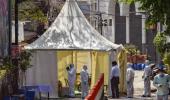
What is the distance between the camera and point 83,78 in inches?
1142

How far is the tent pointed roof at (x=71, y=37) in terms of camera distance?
29.1m

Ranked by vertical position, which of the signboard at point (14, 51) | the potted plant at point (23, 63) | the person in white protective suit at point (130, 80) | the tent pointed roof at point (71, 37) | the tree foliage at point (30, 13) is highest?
the tree foliage at point (30, 13)

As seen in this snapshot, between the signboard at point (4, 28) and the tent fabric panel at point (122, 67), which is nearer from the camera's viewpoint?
the signboard at point (4, 28)

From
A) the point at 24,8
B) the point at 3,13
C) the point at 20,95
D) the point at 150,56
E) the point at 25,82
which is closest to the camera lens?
the point at 20,95

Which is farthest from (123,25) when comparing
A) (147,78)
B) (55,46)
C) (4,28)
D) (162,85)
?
(162,85)

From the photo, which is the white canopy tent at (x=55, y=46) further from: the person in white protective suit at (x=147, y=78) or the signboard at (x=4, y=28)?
the signboard at (x=4, y=28)

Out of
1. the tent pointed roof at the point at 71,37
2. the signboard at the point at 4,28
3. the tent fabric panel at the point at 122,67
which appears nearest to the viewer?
the signboard at the point at 4,28

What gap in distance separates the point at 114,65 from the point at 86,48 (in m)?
1.63

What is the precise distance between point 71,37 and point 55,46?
1.08m

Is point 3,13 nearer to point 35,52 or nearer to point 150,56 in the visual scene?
point 35,52

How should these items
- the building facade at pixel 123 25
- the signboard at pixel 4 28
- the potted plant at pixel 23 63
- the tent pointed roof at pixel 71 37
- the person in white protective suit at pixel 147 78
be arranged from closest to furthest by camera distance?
the signboard at pixel 4 28, the potted plant at pixel 23 63, the tent pointed roof at pixel 71 37, the person in white protective suit at pixel 147 78, the building facade at pixel 123 25

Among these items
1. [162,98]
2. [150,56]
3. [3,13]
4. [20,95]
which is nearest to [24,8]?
[3,13]

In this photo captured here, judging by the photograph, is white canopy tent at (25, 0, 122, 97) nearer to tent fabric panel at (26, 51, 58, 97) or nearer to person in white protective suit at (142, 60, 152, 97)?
A: tent fabric panel at (26, 51, 58, 97)

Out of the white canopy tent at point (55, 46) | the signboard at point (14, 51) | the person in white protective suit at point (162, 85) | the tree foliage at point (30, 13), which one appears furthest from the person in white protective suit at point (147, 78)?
the person in white protective suit at point (162, 85)
